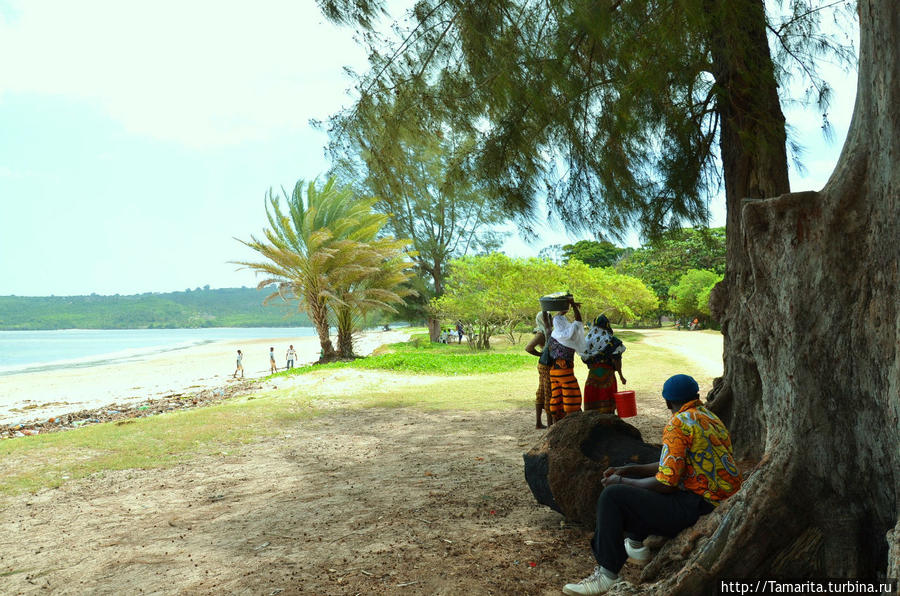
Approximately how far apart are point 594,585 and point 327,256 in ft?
58.0

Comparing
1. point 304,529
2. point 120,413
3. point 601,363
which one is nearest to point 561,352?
point 601,363

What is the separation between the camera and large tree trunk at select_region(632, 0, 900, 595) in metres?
2.58

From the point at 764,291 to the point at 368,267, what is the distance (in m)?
19.0

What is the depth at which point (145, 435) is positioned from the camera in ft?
28.7

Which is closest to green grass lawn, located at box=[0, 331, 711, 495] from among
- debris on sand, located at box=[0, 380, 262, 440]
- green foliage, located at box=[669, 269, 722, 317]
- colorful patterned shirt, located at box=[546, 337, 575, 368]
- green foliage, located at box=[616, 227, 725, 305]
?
debris on sand, located at box=[0, 380, 262, 440]

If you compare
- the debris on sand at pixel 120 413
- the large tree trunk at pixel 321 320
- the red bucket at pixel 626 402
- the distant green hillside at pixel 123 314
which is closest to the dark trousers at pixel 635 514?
the red bucket at pixel 626 402

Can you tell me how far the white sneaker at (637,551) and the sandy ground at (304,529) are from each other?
327 millimetres

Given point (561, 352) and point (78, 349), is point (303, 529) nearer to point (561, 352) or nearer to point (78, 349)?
point (561, 352)

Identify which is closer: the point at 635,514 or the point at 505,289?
the point at 635,514

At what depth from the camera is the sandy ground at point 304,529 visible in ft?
11.4

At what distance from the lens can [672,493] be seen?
295 centimetres

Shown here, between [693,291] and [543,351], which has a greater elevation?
[693,291]

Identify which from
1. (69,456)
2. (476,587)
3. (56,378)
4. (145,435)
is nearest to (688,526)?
(476,587)

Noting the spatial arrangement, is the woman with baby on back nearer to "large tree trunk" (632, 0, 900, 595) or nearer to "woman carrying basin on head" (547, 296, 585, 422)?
"woman carrying basin on head" (547, 296, 585, 422)
